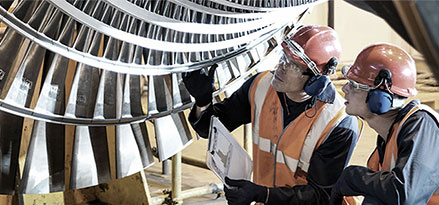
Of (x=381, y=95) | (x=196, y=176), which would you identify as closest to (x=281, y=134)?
(x=381, y=95)

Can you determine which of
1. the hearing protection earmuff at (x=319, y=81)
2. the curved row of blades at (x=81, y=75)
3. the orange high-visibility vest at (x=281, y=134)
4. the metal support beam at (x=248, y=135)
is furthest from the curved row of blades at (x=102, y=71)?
the metal support beam at (x=248, y=135)

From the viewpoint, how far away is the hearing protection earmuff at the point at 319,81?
2045 millimetres

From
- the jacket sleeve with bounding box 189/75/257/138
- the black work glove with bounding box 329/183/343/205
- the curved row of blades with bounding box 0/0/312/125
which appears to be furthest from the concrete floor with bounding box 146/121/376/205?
the black work glove with bounding box 329/183/343/205

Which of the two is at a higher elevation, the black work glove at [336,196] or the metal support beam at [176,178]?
the black work glove at [336,196]

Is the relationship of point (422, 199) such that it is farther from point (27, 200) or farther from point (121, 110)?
point (27, 200)

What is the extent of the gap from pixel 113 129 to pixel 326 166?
3.54ft

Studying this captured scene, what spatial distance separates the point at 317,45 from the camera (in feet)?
6.83

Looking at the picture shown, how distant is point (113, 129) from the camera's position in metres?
2.63

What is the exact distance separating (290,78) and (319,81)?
0.11 m

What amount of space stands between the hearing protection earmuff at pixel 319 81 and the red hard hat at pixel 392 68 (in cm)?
31

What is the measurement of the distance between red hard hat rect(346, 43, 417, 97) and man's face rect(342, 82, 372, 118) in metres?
0.04

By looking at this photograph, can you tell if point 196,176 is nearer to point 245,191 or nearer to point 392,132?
point 245,191

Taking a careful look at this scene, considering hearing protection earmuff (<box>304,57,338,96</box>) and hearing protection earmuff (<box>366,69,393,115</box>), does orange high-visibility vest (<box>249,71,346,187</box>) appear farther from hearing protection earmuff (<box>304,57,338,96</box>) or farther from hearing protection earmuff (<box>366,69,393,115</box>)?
hearing protection earmuff (<box>366,69,393,115</box>)

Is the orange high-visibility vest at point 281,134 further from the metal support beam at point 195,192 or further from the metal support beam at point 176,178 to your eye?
the metal support beam at point 195,192
